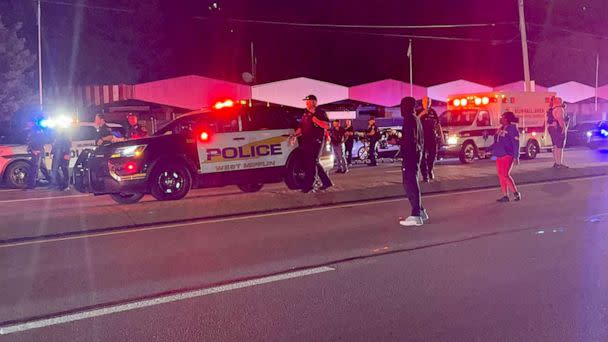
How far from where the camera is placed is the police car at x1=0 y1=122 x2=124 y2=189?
15.6 meters

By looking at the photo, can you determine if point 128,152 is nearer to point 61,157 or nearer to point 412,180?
point 61,157

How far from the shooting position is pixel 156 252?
7.81m

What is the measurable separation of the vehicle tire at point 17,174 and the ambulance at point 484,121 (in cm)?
1219

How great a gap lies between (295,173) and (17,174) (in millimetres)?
7352

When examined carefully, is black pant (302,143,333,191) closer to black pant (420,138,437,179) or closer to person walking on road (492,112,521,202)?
black pant (420,138,437,179)

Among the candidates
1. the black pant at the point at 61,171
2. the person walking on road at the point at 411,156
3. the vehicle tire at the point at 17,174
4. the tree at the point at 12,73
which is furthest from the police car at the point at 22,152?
the tree at the point at 12,73

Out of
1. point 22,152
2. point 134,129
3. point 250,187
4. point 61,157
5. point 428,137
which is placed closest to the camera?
point 250,187

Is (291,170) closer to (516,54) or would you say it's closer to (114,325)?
(114,325)

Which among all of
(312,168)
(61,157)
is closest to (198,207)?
(312,168)

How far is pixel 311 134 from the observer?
1199cm

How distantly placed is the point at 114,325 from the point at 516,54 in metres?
53.6

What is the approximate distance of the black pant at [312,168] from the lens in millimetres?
12055

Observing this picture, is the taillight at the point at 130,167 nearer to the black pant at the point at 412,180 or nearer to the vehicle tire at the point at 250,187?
the vehicle tire at the point at 250,187

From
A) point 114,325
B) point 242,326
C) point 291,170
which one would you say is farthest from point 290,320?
point 291,170
